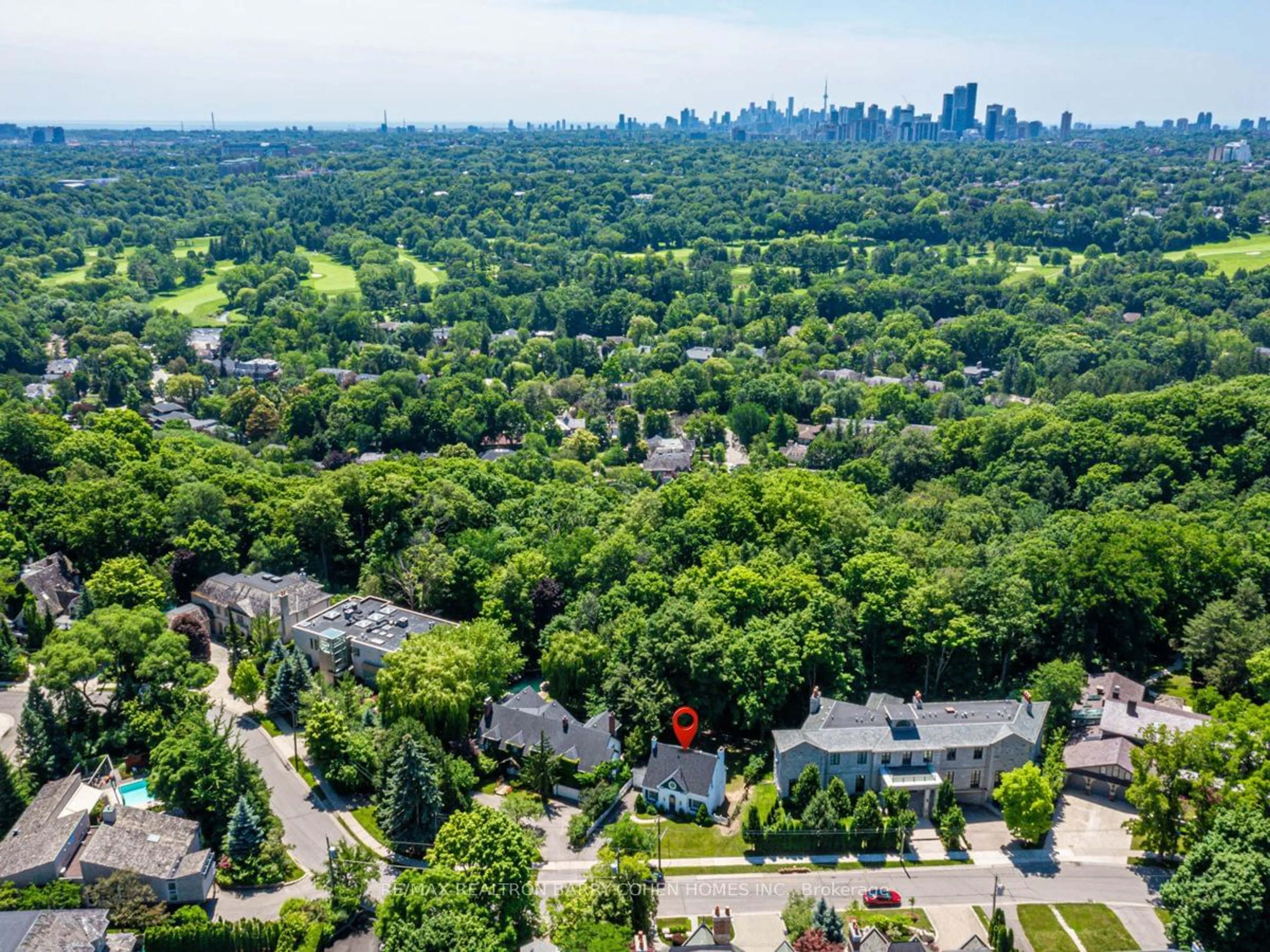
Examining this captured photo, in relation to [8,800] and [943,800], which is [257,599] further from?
[943,800]

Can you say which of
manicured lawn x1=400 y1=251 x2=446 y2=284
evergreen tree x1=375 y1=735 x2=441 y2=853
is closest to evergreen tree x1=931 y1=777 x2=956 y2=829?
evergreen tree x1=375 y1=735 x2=441 y2=853

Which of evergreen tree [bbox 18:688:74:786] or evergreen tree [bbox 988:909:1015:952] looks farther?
evergreen tree [bbox 18:688:74:786]

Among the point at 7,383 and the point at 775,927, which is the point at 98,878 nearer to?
the point at 775,927

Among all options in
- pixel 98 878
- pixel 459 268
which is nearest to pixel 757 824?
pixel 98 878

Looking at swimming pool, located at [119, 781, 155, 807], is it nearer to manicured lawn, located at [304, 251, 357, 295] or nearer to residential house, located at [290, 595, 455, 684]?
residential house, located at [290, 595, 455, 684]

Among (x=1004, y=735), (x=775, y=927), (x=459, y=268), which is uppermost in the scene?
(x=459, y=268)

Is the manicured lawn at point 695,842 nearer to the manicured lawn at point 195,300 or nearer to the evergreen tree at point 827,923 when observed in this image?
the evergreen tree at point 827,923
